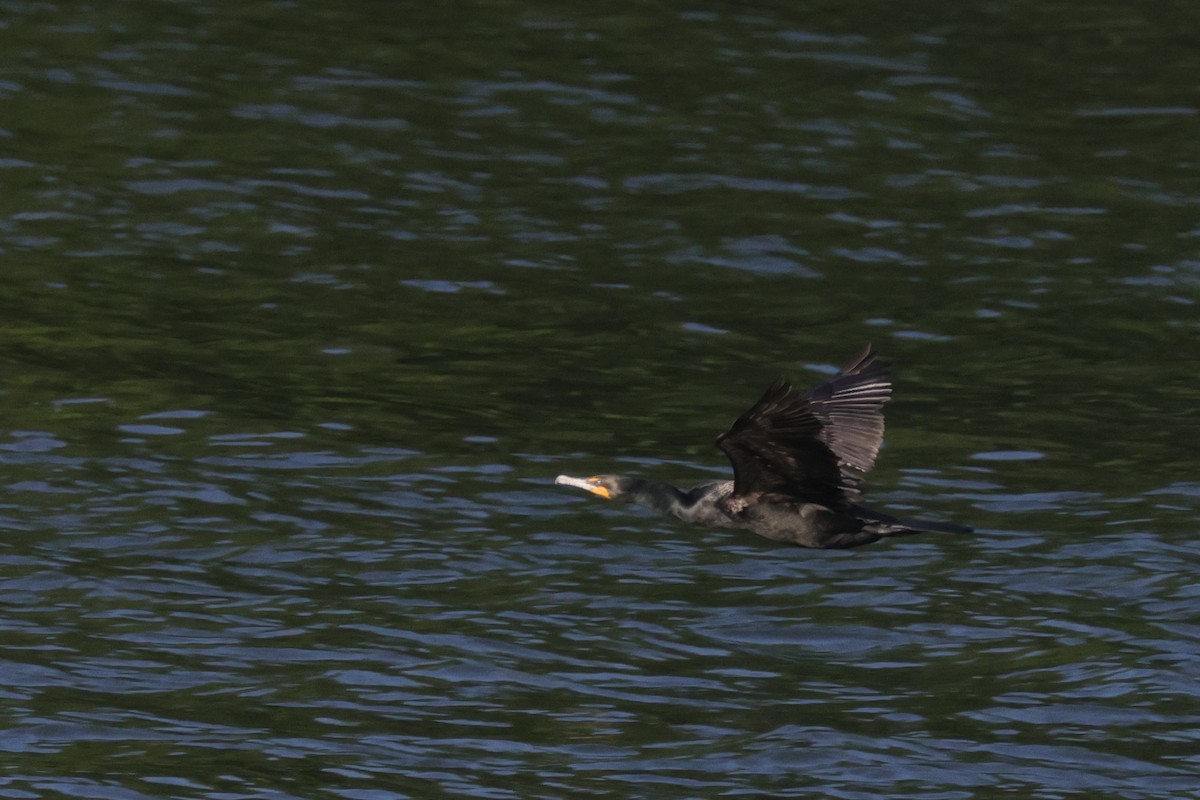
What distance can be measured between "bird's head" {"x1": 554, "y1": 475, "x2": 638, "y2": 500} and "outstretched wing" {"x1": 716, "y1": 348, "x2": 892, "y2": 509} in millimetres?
704

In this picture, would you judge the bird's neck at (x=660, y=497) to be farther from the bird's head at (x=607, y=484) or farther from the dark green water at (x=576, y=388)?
the dark green water at (x=576, y=388)

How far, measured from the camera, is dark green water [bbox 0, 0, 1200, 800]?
30.1ft

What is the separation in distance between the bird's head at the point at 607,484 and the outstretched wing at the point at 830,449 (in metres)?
0.70

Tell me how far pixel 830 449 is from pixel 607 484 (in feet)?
4.42

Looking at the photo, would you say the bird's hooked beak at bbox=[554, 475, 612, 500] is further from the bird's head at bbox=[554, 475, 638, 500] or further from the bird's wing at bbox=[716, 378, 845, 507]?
the bird's wing at bbox=[716, 378, 845, 507]

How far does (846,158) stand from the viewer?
57.5ft

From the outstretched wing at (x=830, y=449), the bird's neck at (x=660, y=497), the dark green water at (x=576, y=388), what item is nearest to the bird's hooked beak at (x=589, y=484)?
the bird's neck at (x=660, y=497)

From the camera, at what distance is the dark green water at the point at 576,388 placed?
9.19 metres

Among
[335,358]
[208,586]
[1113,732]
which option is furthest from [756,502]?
[335,358]

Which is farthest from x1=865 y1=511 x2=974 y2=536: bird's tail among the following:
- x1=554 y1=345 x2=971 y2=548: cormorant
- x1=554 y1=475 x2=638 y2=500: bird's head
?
x1=554 y1=475 x2=638 y2=500: bird's head

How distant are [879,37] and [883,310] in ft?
17.7

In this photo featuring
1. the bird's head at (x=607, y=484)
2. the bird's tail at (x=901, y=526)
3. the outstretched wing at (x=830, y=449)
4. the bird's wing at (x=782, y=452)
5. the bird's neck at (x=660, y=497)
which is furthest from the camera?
the bird's head at (x=607, y=484)

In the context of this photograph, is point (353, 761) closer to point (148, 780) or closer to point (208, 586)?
point (148, 780)

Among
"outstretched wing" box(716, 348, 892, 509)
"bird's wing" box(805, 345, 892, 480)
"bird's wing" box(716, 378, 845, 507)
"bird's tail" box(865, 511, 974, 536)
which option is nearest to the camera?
"bird's wing" box(716, 378, 845, 507)
